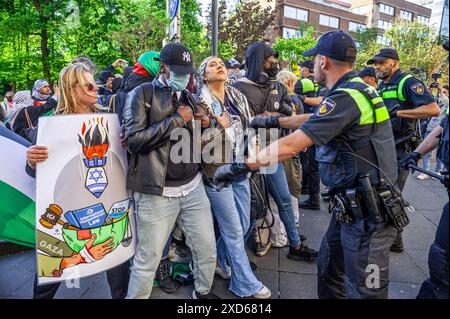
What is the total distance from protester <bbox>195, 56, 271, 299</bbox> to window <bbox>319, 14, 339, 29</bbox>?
52.6 metres

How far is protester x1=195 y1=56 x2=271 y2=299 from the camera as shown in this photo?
2688 mm

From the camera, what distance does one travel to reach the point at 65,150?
7.01 feet

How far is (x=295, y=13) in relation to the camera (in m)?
46.3

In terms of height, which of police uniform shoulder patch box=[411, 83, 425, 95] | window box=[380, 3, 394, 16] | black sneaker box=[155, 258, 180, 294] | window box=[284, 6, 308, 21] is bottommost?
black sneaker box=[155, 258, 180, 294]

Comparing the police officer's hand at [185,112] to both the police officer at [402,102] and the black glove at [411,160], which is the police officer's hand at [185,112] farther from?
the police officer at [402,102]

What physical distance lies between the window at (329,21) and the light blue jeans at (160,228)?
175ft

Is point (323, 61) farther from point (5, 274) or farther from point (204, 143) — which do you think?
point (5, 274)

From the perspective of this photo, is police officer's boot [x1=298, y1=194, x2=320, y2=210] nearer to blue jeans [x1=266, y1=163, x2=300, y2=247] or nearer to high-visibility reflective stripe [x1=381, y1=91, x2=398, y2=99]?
blue jeans [x1=266, y1=163, x2=300, y2=247]

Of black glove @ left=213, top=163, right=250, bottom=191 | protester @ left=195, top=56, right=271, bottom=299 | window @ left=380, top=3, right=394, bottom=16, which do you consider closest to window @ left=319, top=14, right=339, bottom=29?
window @ left=380, top=3, right=394, bottom=16

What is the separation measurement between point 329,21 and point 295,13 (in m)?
7.70

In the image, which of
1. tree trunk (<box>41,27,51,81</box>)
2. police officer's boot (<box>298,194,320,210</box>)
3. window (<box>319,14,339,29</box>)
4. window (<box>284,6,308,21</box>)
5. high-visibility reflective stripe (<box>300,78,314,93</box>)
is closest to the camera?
police officer's boot (<box>298,194,320,210</box>)

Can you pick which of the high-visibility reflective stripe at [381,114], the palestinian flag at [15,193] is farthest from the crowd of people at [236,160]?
the palestinian flag at [15,193]

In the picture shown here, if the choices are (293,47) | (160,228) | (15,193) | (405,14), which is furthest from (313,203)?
(405,14)

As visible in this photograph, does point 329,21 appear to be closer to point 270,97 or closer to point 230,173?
point 270,97
